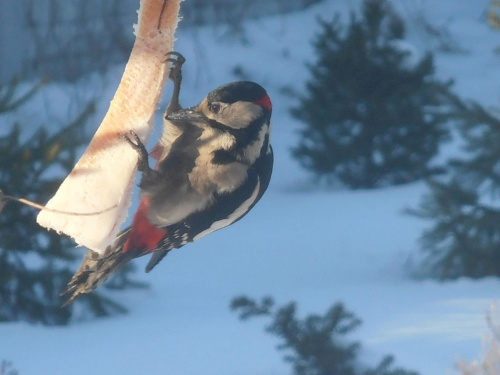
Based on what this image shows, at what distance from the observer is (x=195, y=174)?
54.5 inches

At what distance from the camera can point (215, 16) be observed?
11516 millimetres

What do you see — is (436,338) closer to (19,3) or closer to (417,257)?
(417,257)

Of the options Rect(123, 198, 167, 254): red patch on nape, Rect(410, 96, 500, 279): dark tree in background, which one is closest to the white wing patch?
Rect(123, 198, 167, 254): red patch on nape

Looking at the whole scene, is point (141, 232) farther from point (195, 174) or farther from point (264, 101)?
point (264, 101)

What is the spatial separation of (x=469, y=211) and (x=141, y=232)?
5.25 m

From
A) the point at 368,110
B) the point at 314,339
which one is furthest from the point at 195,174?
the point at 368,110

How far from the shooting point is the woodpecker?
128cm

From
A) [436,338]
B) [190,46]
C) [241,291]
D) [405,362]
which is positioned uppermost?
[190,46]

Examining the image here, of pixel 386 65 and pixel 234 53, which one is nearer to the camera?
pixel 386 65

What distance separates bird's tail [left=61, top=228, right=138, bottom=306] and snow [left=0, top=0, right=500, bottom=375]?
188 cm

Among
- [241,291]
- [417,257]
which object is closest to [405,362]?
[241,291]

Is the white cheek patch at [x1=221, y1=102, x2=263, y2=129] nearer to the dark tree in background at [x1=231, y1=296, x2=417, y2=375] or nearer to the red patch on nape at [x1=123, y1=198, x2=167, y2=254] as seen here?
the red patch on nape at [x1=123, y1=198, x2=167, y2=254]

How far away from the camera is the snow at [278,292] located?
16.7 ft

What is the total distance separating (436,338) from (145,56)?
469 centimetres
